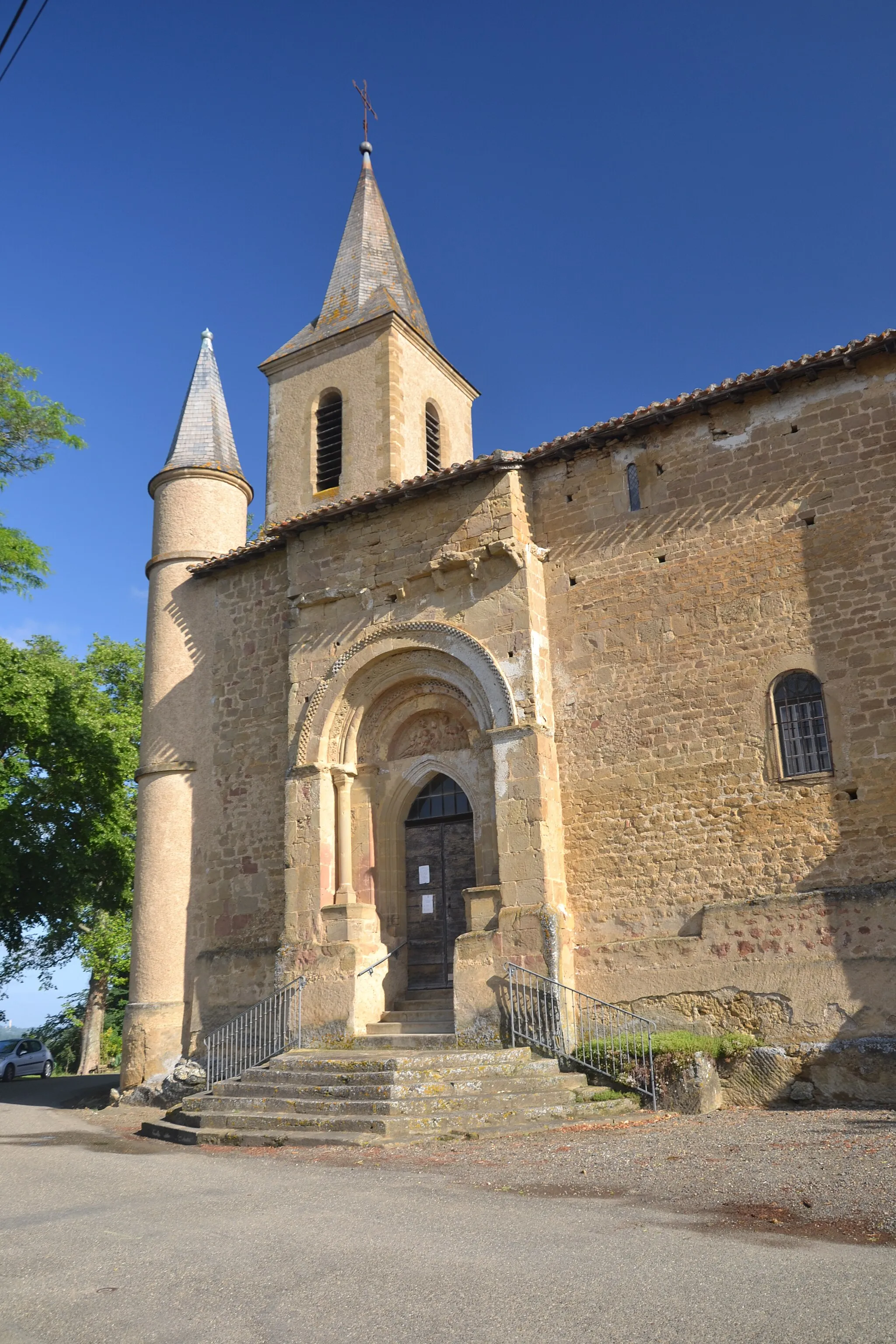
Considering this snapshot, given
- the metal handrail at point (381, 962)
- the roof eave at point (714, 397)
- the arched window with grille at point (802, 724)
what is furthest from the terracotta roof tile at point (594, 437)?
the metal handrail at point (381, 962)

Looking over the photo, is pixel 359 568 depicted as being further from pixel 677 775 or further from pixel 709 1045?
pixel 709 1045

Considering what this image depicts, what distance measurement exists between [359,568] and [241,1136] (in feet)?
25.3

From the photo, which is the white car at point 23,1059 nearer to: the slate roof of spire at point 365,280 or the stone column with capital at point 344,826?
the stone column with capital at point 344,826

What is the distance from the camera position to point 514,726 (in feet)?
43.2

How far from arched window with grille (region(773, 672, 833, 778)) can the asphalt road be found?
6.07 m

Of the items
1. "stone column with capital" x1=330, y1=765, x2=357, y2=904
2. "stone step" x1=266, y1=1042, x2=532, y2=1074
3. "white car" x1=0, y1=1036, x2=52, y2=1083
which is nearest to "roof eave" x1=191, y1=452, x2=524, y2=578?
"stone column with capital" x1=330, y1=765, x2=357, y2=904

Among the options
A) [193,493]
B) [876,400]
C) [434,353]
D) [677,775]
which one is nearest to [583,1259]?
[677,775]

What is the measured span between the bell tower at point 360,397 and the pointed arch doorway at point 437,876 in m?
6.68

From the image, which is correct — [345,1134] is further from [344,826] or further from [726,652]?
[726,652]

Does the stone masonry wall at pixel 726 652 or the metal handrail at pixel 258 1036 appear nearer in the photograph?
the stone masonry wall at pixel 726 652

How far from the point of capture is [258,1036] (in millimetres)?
13961

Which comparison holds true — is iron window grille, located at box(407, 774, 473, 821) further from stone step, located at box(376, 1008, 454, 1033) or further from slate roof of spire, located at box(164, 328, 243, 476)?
slate roof of spire, located at box(164, 328, 243, 476)

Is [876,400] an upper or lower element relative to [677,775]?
upper

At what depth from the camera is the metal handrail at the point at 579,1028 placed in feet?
37.0
